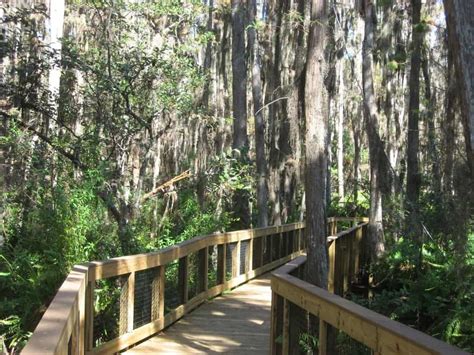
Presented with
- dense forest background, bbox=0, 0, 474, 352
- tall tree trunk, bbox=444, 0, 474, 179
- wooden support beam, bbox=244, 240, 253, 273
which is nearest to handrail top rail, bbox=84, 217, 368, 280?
wooden support beam, bbox=244, 240, 253, 273

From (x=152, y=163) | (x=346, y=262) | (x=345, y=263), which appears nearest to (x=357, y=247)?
(x=346, y=262)

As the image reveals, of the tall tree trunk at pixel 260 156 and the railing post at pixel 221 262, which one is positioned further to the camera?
the tall tree trunk at pixel 260 156

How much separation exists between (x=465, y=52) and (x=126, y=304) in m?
4.15

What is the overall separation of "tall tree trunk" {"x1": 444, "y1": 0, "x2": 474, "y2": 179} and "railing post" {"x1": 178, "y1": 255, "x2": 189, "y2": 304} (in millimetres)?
4835

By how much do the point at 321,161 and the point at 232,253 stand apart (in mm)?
3978

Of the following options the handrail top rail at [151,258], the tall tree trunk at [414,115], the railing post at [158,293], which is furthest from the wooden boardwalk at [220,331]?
the tall tree trunk at [414,115]

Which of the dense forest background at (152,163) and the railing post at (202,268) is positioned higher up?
the dense forest background at (152,163)

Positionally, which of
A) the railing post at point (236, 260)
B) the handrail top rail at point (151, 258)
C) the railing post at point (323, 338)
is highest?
the handrail top rail at point (151, 258)

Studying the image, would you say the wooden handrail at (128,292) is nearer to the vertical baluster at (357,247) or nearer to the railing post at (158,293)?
the railing post at (158,293)

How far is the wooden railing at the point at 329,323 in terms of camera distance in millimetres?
3175

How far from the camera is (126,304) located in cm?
650

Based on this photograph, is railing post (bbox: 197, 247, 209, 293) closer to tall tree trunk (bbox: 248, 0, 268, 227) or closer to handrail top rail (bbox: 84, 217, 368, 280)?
handrail top rail (bbox: 84, 217, 368, 280)

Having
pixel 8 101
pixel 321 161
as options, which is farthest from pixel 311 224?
pixel 8 101

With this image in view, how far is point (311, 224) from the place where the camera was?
795cm
